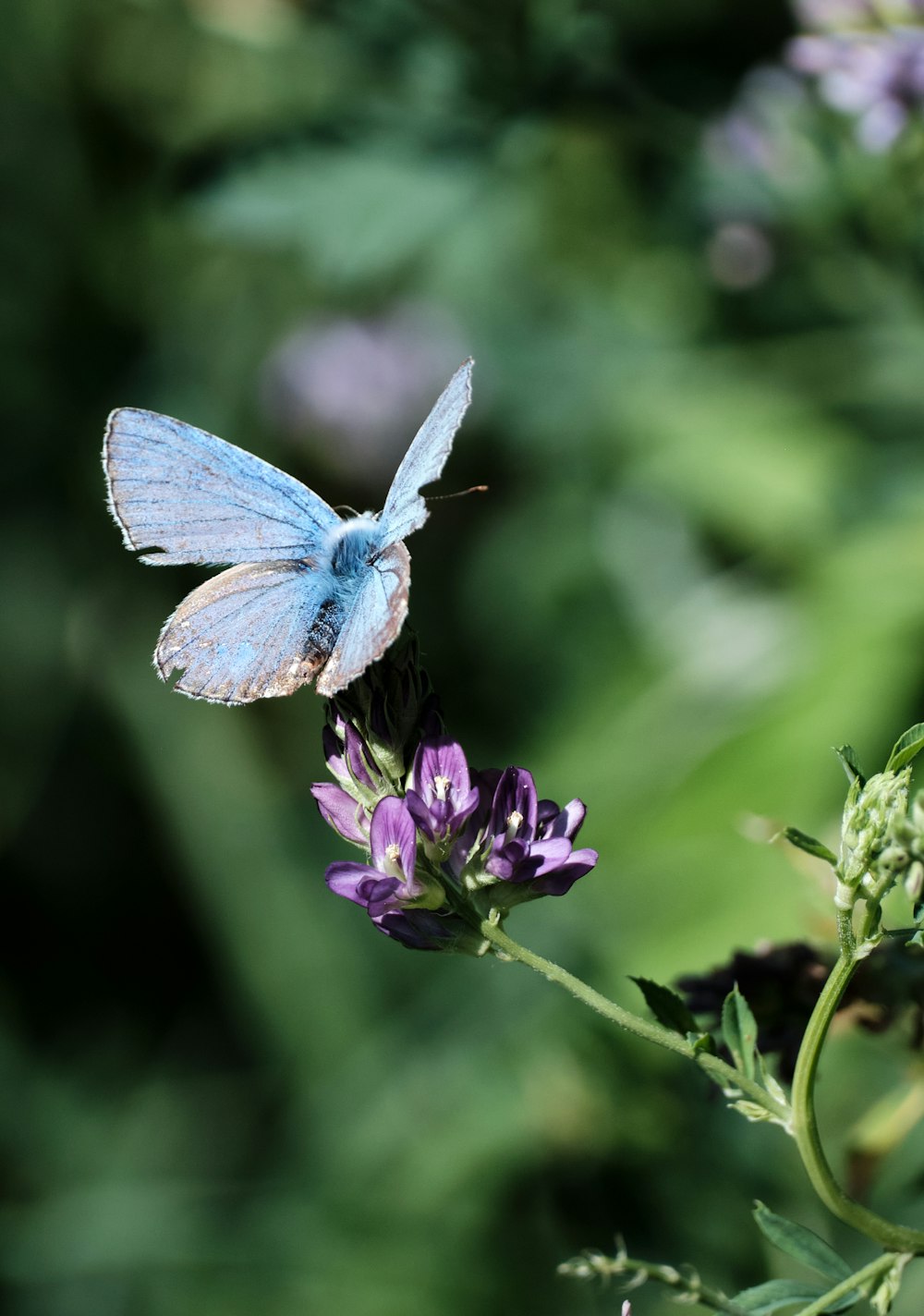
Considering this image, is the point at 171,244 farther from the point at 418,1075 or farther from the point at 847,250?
the point at 418,1075

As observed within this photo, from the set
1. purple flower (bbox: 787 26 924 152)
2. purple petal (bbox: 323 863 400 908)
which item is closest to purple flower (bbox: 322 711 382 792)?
purple petal (bbox: 323 863 400 908)

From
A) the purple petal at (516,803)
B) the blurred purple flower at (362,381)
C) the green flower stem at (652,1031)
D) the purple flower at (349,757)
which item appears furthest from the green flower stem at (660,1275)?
the blurred purple flower at (362,381)

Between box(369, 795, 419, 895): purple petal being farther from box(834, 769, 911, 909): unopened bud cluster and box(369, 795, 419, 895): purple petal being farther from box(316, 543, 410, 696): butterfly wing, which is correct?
box(834, 769, 911, 909): unopened bud cluster

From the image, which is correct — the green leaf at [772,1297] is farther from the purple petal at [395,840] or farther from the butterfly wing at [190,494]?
the butterfly wing at [190,494]

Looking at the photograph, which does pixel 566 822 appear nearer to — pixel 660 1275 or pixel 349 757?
pixel 349 757

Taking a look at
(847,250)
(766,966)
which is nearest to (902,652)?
(847,250)

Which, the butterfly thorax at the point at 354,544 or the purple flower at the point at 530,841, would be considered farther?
the butterfly thorax at the point at 354,544
